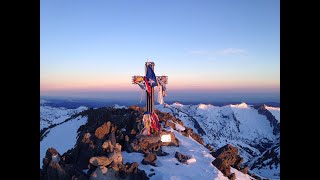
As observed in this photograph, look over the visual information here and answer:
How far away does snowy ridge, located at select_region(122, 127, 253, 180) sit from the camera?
86.8ft

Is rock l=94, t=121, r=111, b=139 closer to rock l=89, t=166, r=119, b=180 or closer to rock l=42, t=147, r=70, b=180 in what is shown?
rock l=42, t=147, r=70, b=180

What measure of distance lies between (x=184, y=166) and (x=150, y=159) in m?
3.14

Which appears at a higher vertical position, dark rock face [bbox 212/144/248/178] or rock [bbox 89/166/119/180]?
rock [bbox 89/166/119/180]

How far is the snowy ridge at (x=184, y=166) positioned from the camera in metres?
26.5

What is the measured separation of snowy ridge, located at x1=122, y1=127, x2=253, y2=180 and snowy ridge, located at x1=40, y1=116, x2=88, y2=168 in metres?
17.7

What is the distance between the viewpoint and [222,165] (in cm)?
3014

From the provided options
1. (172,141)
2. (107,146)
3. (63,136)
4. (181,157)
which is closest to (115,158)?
(107,146)

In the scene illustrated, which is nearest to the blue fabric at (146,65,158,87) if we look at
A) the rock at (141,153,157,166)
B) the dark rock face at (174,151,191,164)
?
the dark rock face at (174,151,191,164)
